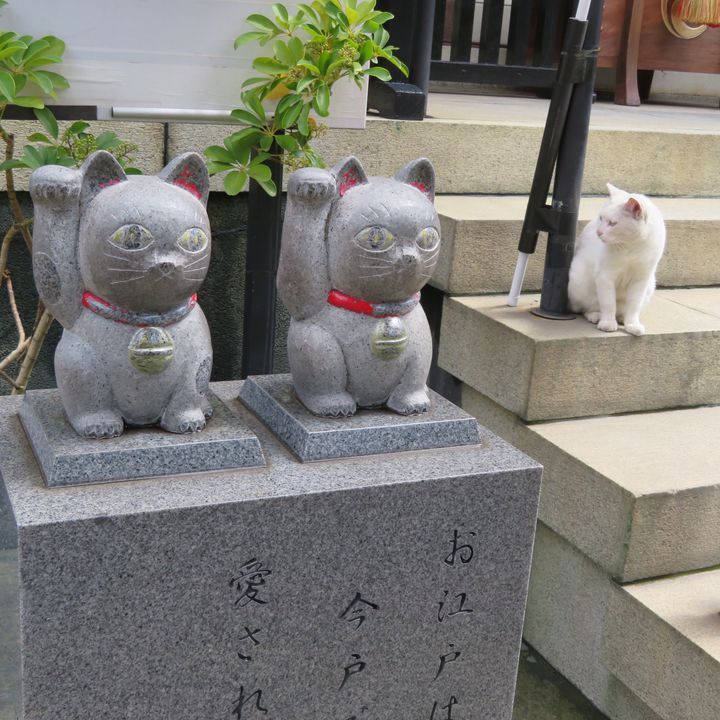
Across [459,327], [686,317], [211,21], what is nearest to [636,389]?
[686,317]

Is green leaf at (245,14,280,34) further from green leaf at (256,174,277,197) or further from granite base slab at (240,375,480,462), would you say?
granite base slab at (240,375,480,462)

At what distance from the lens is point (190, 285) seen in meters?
1.80

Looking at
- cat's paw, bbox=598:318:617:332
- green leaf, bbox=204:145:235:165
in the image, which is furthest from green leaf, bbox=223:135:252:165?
cat's paw, bbox=598:318:617:332

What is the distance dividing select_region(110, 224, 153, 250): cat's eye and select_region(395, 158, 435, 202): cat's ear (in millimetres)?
587

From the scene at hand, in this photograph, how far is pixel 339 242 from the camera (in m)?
1.91

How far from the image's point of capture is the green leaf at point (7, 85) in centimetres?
210

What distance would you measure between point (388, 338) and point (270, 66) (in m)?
0.91

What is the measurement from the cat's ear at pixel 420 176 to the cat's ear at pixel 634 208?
33.6 inches

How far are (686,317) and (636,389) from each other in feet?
1.08

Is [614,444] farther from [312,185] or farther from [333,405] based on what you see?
[312,185]

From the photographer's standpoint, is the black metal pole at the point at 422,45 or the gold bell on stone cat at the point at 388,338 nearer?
the gold bell on stone cat at the point at 388,338

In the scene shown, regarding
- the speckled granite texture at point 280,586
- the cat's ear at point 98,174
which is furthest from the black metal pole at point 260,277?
the cat's ear at point 98,174

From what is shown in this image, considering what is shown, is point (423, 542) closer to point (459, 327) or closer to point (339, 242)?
point (339, 242)

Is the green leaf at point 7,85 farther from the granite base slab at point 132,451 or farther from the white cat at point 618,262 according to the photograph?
the white cat at point 618,262
